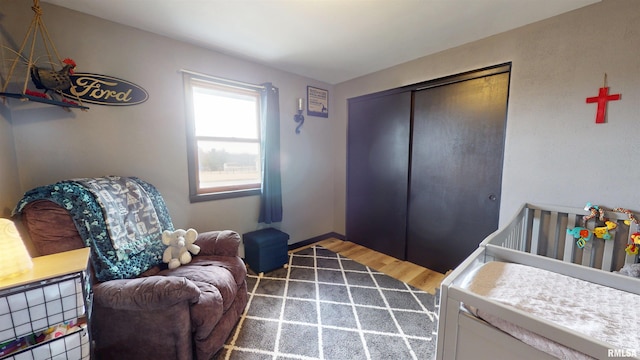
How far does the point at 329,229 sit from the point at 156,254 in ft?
7.60

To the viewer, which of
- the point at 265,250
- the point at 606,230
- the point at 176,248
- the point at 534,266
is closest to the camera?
the point at 534,266

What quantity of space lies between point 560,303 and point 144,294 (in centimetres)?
181

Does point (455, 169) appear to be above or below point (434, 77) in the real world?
below

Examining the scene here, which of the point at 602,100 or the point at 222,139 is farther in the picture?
the point at 222,139

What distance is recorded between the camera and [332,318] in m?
1.79

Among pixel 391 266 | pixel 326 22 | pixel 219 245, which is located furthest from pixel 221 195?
pixel 391 266

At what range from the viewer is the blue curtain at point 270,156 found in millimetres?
2629

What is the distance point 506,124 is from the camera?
1.98 meters

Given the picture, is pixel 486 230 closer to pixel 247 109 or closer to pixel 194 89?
pixel 247 109

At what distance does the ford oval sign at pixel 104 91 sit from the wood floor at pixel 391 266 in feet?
8.59

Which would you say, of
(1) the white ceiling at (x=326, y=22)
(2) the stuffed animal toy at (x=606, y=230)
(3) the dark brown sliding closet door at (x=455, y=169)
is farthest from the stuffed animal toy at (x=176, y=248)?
(2) the stuffed animal toy at (x=606, y=230)

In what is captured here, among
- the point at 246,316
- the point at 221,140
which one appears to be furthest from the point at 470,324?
the point at 221,140

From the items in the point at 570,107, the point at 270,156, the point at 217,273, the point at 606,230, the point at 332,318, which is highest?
the point at 570,107

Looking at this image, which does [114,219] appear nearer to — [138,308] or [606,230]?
A: [138,308]
